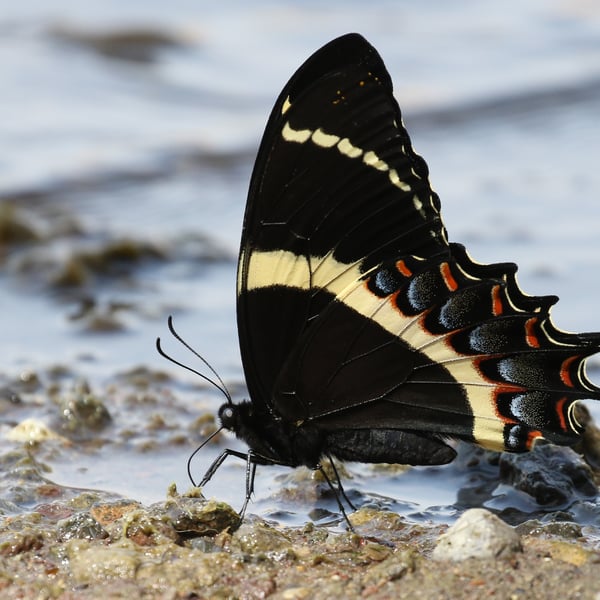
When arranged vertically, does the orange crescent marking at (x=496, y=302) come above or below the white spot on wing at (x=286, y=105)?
below

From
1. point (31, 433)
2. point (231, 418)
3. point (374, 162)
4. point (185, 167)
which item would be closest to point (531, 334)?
point (374, 162)

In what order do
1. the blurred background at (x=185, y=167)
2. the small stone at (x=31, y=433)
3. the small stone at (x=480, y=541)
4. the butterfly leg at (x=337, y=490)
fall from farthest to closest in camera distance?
1. the blurred background at (x=185, y=167)
2. the small stone at (x=31, y=433)
3. the butterfly leg at (x=337, y=490)
4. the small stone at (x=480, y=541)

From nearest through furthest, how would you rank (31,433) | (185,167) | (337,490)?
1. (337,490)
2. (31,433)
3. (185,167)

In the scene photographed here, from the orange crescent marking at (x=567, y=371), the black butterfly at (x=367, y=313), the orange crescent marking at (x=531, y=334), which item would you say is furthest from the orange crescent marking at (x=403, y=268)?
the orange crescent marking at (x=567, y=371)

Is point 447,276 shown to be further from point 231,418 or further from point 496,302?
point 231,418

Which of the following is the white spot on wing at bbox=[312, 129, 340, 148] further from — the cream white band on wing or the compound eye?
the compound eye

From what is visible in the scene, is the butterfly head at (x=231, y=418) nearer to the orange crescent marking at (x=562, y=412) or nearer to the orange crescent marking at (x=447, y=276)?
the orange crescent marking at (x=447, y=276)

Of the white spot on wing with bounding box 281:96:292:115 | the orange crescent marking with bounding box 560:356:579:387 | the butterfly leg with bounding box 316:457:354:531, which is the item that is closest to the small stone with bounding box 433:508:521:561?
the butterfly leg with bounding box 316:457:354:531
